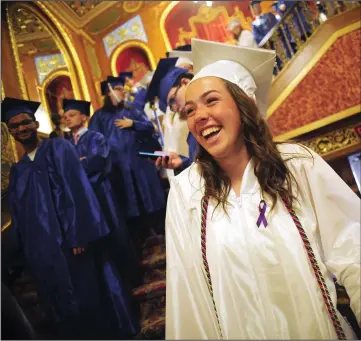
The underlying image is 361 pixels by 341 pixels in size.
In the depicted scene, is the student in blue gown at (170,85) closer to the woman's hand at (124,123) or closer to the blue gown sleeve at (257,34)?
the woman's hand at (124,123)

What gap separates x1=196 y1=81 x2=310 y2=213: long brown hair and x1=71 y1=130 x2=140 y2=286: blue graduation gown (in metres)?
1.76

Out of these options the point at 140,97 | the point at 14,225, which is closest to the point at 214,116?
the point at 14,225

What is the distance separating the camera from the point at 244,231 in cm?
102

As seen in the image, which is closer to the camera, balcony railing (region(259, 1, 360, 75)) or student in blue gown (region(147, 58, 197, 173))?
student in blue gown (region(147, 58, 197, 173))

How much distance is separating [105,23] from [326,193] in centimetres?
913

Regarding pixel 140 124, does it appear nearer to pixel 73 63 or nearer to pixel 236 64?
pixel 236 64

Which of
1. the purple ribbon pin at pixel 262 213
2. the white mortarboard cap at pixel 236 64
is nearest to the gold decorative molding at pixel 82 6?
the white mortarboard cap at pixel 236 64

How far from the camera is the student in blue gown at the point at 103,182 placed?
8.69ft

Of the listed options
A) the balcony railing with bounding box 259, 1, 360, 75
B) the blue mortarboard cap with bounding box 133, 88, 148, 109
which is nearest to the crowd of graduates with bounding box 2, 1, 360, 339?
the blue mortarboard cap with bounding box 133, 88, 148, 109

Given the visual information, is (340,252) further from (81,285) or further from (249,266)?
(81,285)

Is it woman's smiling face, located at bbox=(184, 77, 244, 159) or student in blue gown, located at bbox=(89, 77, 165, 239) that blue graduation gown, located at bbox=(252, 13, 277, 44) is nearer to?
student in blue gown, located at bbox=(89, 77, 165, 239)

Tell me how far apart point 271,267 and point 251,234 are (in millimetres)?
137

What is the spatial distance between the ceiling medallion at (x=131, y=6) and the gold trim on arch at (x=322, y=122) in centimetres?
688

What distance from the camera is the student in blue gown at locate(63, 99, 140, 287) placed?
104 inches
